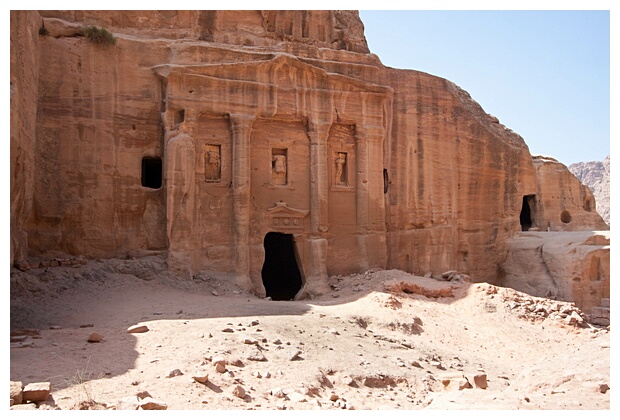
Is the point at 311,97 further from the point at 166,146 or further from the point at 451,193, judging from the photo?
the point at 451,193

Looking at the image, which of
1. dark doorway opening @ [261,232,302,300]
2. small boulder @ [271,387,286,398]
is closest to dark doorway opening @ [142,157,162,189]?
dark doorway opening @ [261,232,302,300]

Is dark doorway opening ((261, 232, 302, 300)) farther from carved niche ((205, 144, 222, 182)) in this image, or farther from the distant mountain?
the distant mountain

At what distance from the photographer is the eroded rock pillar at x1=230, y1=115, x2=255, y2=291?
18766 mm

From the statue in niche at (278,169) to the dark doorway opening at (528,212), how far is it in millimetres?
14897

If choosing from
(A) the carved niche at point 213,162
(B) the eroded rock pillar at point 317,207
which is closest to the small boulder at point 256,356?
(B) the eroded rock pillar at point 317,207

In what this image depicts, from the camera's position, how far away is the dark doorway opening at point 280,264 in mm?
22375

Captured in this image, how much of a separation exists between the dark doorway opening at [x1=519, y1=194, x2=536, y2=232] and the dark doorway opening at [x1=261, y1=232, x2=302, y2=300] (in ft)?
44.3

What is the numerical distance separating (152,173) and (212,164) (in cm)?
196

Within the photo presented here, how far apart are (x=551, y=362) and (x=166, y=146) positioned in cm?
1212

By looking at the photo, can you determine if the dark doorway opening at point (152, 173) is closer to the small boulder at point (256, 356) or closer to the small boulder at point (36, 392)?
the small boulder at point (256, 356)

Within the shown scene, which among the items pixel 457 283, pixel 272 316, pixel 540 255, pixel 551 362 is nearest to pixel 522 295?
pixel 457 283

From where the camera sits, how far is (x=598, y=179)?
76.6m

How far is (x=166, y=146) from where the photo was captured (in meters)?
18.1

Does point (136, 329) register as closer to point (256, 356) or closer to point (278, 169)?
point (256, 356)
